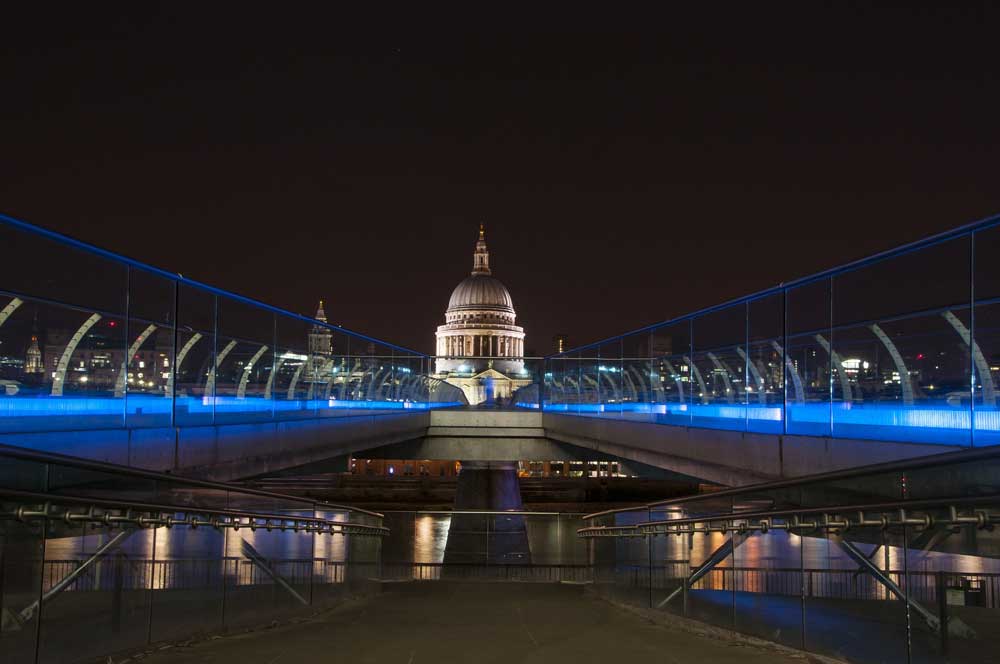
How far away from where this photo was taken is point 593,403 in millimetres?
22703

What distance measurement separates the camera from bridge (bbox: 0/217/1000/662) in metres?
5.05

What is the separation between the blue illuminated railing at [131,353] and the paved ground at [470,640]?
234 cm

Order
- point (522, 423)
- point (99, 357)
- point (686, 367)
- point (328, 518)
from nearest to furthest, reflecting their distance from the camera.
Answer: point (99, 357)
point (328, 518)
point (686, 367)
point (522, 423)

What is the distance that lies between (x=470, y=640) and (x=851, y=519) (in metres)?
3.31

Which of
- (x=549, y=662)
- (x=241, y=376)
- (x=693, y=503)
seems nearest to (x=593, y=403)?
(x=241, y=376)

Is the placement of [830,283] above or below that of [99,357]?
above

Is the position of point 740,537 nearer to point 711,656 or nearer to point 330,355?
point 711,656

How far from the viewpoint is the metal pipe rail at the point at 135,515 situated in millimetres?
4875

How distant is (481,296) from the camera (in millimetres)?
149250

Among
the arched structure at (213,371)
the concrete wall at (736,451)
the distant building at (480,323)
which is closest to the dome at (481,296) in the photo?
the distant building at (480,323)

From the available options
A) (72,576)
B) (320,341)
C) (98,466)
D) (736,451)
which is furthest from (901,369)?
(320,341)

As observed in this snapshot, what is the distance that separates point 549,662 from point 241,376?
766 cm

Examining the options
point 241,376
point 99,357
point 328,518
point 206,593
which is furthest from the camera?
point 241,376

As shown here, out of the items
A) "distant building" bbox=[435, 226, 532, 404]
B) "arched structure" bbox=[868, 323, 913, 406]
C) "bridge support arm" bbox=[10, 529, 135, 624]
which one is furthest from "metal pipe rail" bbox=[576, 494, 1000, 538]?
"distant building" bbox=[435, 226, 532, 404]
